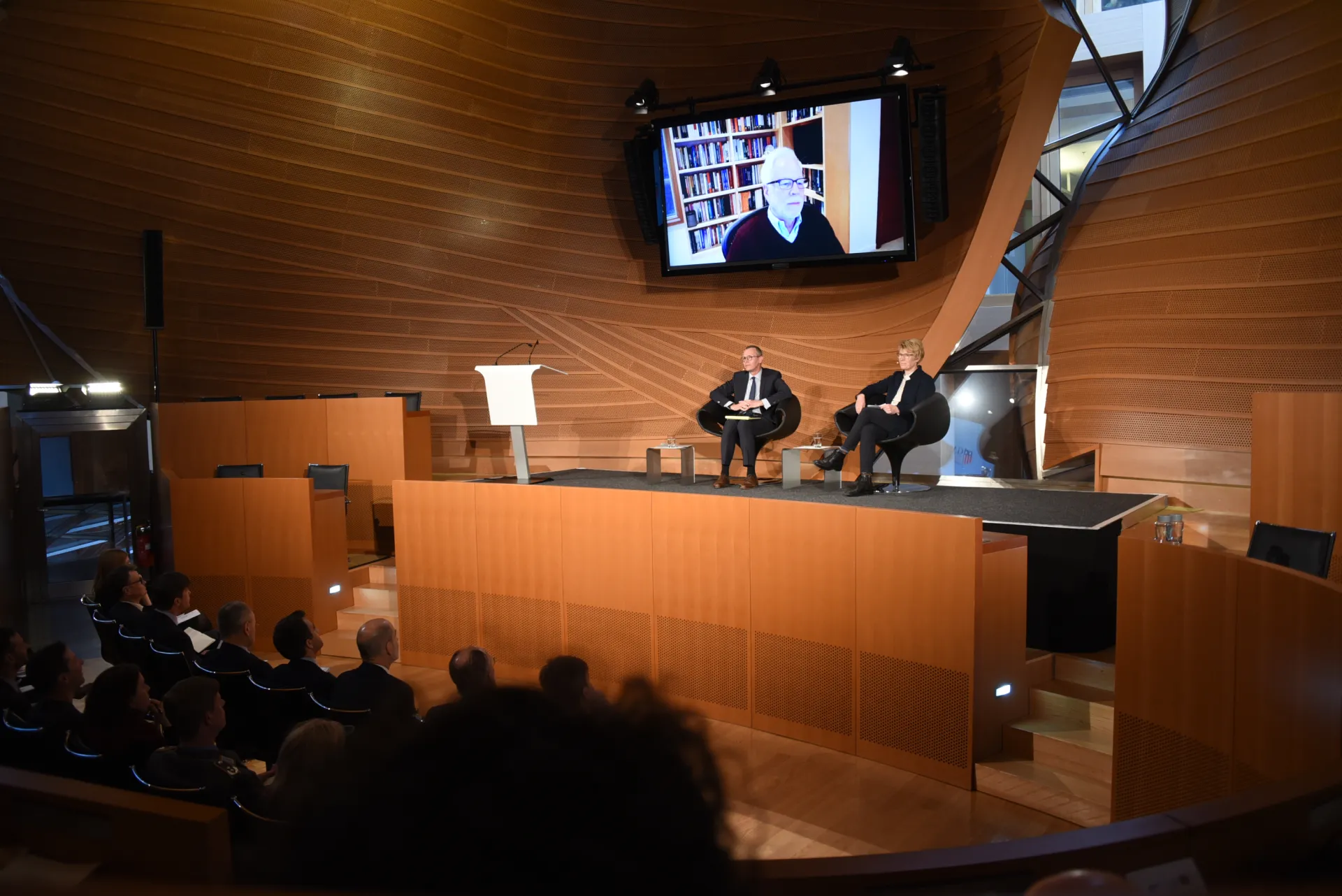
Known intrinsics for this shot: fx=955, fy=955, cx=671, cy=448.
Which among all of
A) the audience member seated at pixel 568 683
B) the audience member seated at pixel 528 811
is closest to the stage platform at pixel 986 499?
the audience member seated at pixel 568 683

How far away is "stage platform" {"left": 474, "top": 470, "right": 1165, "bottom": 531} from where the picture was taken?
200 inches

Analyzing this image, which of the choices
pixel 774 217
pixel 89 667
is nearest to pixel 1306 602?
→ pixel 774 217

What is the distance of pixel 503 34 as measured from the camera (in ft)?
25.2

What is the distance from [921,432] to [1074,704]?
221 cm

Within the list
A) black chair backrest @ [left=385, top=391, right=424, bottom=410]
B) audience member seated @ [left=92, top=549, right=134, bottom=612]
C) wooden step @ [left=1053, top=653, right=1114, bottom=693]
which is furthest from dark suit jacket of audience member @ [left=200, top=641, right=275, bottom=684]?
black chair backrest @ [left=385, top=391, right=424, bottom=410]

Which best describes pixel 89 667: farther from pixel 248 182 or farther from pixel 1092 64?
pixel 1092 64

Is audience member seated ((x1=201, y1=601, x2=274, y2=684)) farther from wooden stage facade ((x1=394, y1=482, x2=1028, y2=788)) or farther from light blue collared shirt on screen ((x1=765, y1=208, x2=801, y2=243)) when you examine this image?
light blue collared shirt on screen ((x1=765, y1=208, x2=801, y2=243))

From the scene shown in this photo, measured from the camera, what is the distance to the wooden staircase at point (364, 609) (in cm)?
636

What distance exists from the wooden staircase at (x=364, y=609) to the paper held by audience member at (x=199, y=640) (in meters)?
1.56

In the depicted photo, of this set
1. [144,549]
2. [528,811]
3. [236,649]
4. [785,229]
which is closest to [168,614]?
[236,649]

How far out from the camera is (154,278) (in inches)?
324

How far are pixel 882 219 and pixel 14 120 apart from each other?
22.8 ft

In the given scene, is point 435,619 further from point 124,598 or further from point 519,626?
point 124,598

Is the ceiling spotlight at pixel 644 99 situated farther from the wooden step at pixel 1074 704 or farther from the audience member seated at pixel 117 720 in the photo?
the audience member seated at pixel 117 720
